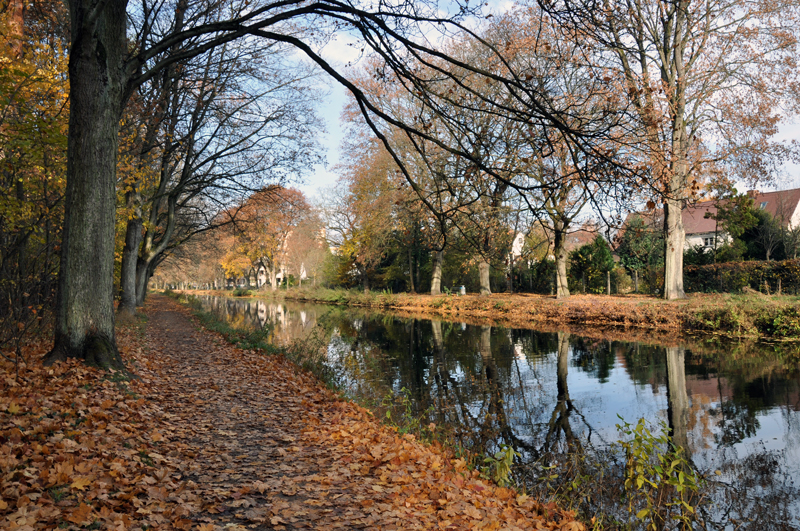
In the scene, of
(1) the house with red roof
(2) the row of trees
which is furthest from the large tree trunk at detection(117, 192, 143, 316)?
(1) the house with red roof

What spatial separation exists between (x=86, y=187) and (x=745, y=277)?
27767 millimetres

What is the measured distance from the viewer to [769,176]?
19.8 metres

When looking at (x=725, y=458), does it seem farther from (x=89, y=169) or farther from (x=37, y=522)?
(x=89, y=169)

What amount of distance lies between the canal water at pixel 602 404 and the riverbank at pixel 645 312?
129 centimetres

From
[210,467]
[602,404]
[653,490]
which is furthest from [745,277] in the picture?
[210,467]

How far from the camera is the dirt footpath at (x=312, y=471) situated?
3.96 m

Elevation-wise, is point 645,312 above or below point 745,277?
below

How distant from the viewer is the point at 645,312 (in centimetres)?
1878

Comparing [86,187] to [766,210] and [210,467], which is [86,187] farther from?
[766,210]

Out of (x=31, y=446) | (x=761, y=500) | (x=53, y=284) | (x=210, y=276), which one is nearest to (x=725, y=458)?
(x=761, y=500)

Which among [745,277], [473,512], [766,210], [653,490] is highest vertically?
[766,210]

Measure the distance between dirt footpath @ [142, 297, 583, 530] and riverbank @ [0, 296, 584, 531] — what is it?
2 centimetres

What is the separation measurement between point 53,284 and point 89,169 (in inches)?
126

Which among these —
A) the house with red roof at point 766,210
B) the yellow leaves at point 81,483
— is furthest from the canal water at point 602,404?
the house with red roof at point 766,210
